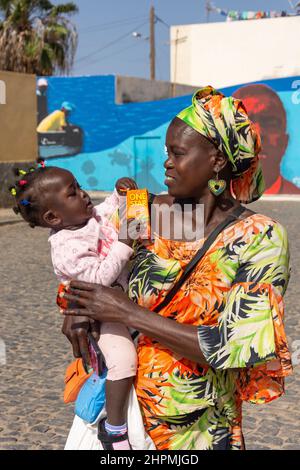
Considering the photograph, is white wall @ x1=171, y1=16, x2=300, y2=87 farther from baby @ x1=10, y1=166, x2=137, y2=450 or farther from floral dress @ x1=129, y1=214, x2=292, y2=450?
floral dress @ x1=129, y1=214, x2=292, y2=450

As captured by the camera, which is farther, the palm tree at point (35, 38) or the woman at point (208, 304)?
the palm tree at point (35, 38)

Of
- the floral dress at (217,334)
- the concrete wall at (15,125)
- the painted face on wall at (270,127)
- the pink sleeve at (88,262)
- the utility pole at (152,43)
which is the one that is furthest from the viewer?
the utility pole at (152,43)

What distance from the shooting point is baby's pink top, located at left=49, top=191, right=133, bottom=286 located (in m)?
2.01

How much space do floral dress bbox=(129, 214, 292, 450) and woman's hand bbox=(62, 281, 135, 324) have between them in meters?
0.07

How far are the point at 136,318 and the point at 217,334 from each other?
0.22 metres

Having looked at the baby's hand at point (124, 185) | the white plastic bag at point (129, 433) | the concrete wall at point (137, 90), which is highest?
the concrete wall at point (137, 90)

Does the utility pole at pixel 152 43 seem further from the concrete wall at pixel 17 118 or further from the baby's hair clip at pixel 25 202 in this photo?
the baby's hair clip at pixel 25 202

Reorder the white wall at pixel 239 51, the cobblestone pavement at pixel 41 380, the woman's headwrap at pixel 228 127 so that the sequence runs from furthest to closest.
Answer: the white wall at pixel 239 51 → the cobblestone pavement at pixel 41 380 → the woman's headwrap at pixel 228 127

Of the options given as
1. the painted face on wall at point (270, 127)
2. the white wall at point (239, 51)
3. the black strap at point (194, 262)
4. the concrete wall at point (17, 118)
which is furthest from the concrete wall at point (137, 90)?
the black strap at point (194, 262)

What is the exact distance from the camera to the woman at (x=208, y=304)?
1743 millimetres

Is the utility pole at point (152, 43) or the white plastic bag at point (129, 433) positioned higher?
the utility pole at point (152, 43)

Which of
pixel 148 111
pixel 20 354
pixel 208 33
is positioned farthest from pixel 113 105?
pixel 20 354

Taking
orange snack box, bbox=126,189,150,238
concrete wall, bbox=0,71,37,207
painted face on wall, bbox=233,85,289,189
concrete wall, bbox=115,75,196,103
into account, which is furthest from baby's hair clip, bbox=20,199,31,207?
concrete wall, bbox=115,75,196,103

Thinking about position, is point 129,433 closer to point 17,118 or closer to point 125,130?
point 17,118
